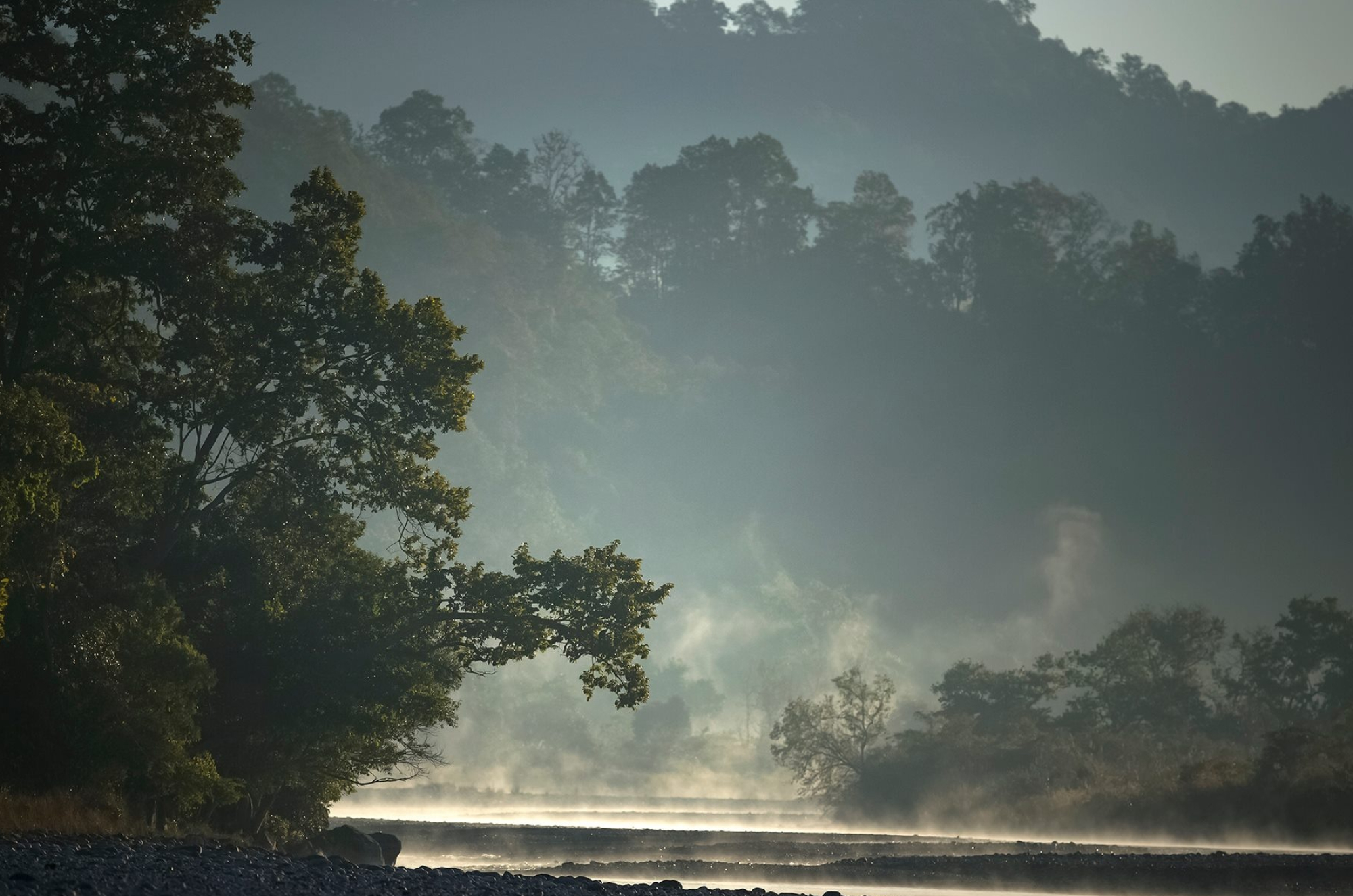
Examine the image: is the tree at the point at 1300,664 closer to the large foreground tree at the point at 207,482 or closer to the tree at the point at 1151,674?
the tree at the point at 1151,674

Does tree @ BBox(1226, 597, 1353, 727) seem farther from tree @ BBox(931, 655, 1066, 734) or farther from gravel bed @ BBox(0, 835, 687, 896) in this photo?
gravel bed @ BBox(0, 835, 687, 896)

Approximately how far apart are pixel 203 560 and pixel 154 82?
40.8ft

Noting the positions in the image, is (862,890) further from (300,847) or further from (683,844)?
(683,844)

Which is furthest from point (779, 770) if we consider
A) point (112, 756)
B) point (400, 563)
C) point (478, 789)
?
point (112, 756)

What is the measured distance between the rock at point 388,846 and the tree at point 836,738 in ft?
142

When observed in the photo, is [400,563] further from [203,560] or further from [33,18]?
[33,18]

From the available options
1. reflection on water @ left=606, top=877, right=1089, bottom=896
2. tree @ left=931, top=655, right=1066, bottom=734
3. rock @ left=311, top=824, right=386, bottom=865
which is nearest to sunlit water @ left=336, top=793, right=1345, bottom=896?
reflection on water @ left=606, top=877, right=1089, bottom=896

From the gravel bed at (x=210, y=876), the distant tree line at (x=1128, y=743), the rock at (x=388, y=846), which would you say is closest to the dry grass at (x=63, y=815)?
the gravel bed at (x=210, y=876)

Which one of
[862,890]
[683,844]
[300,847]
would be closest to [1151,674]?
[683,844]

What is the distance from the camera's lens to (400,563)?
120 feet

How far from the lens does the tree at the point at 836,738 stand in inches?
3110

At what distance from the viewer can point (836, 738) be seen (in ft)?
261

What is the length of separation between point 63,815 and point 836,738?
6002 centimetres

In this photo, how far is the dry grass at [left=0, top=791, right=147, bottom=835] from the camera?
922 inches
